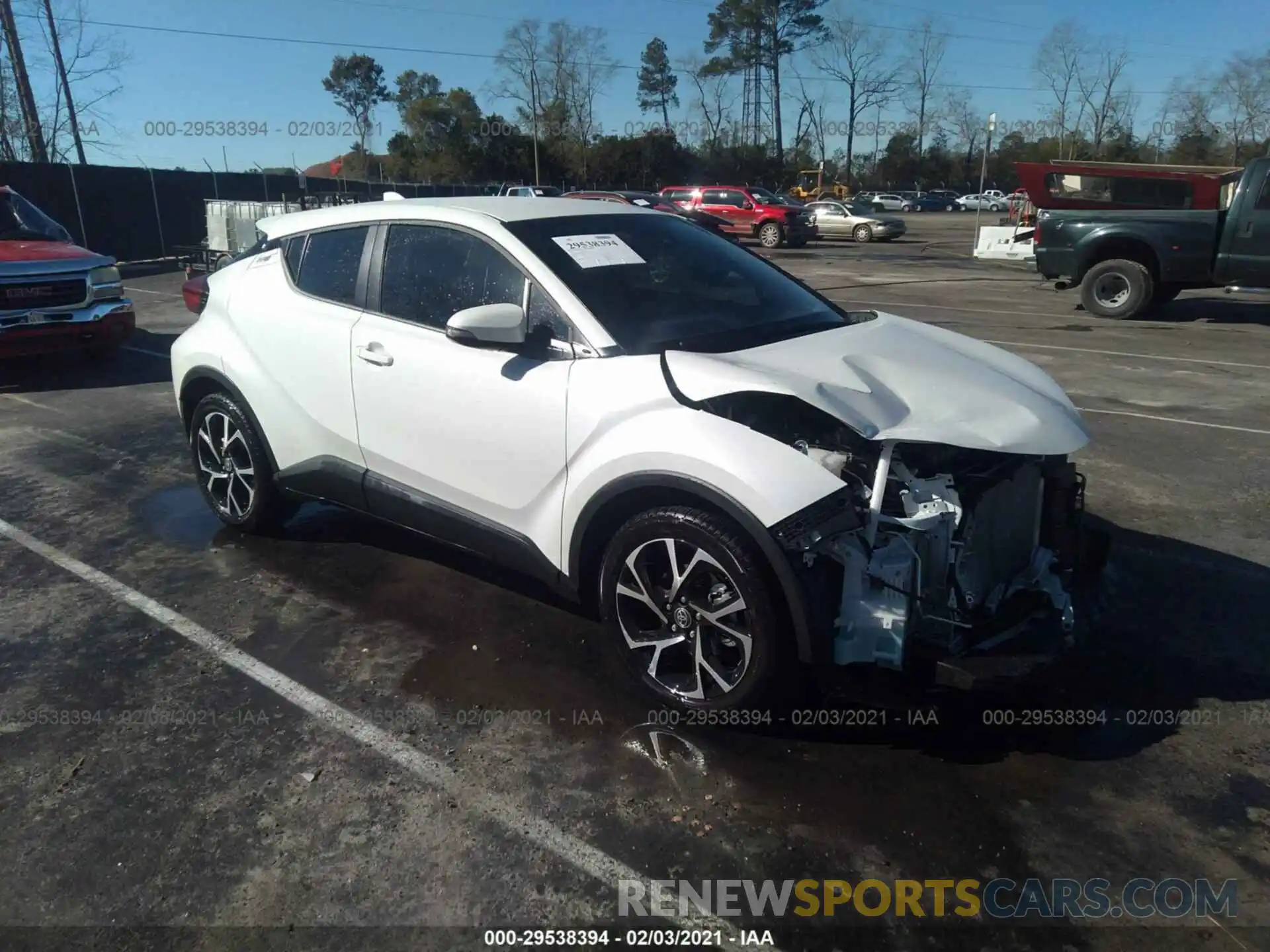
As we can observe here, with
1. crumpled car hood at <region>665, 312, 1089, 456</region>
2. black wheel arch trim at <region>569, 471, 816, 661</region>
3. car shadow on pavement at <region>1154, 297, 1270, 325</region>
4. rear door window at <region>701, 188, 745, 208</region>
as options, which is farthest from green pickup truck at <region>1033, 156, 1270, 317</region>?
rear door window at <region>701, 188, 745, 208</region>

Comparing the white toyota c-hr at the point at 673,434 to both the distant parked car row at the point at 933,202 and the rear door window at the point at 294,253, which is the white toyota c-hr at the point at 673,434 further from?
the distant parked car row at the point at 933,202

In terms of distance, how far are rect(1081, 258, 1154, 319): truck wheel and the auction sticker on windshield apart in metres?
11.5

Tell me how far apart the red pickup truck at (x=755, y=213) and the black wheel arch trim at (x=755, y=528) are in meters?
26.8

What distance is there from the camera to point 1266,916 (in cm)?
240

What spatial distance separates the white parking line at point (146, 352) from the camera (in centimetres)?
1041

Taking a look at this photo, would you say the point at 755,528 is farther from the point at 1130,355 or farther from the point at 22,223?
the point at 22,223

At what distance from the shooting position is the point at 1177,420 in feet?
24.0

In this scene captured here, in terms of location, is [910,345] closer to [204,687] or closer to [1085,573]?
[1085,573]

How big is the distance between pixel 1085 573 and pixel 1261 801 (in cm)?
93

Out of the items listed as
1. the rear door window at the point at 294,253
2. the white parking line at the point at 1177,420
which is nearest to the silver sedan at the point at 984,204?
the white parking line at the point at 1177,420

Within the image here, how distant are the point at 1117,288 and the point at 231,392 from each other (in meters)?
12.7

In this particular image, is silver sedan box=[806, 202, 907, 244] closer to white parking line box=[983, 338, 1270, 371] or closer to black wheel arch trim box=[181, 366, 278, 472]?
white parking line box=[983, 338, 1270, 371]

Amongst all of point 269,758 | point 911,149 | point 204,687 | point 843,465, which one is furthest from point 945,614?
point 911,149

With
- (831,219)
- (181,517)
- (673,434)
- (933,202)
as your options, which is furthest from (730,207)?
(933,202)
